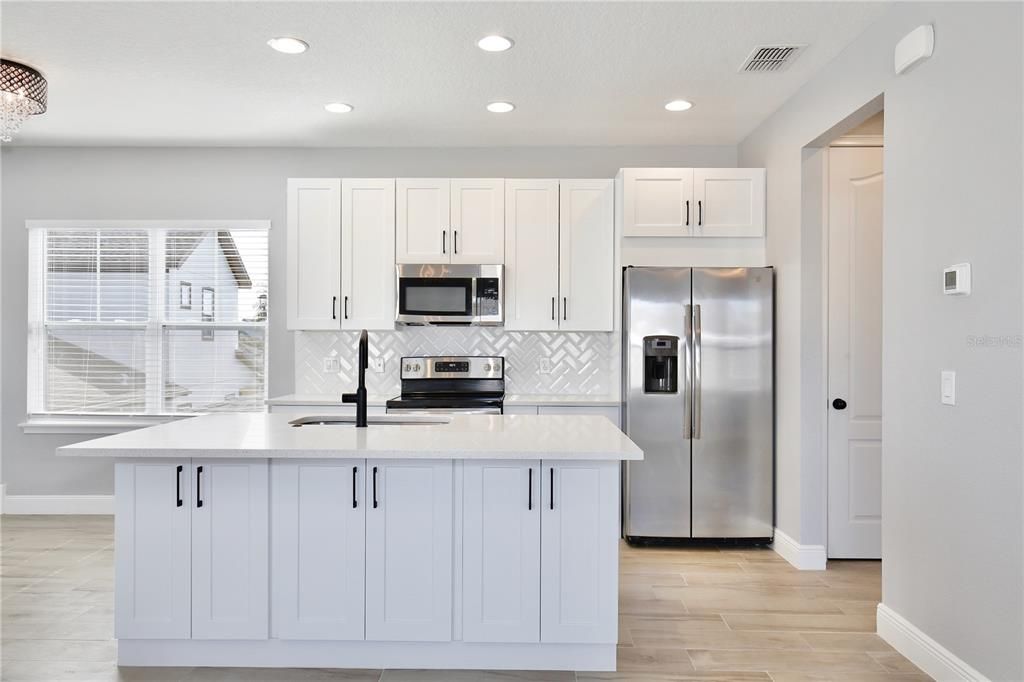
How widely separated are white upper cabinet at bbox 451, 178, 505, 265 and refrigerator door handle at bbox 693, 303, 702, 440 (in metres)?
1.39

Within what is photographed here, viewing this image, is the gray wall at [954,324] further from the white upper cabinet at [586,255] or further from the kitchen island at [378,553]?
the white upper cabinet at [586,255]

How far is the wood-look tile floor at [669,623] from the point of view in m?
2.51

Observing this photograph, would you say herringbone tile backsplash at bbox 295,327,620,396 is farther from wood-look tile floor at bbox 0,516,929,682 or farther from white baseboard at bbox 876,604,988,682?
white baseboard at bbox 876,604,988,682

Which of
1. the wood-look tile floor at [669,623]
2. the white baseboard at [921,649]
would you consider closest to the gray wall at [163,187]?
the wood-look tile floor at [669,623]

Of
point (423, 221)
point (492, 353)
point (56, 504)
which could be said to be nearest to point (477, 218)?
point (423, 221)

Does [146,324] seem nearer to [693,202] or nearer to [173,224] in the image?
[173,224]

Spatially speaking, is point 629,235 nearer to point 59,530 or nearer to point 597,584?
point 597,584

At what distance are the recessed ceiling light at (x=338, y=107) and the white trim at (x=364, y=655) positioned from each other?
2.99 meters

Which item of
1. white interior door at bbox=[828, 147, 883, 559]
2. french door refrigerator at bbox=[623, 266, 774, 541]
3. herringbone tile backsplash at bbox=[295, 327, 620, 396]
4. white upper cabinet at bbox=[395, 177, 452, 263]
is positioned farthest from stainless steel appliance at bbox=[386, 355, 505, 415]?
white interior door at bbox=[828, 147, 883, 559]

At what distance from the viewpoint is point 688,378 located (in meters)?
4.19

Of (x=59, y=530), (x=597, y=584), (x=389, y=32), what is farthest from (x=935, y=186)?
(x=59, y=530)

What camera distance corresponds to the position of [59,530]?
449cm

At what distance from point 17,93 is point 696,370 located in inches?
160

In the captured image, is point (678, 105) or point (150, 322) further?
point (150, 322)
